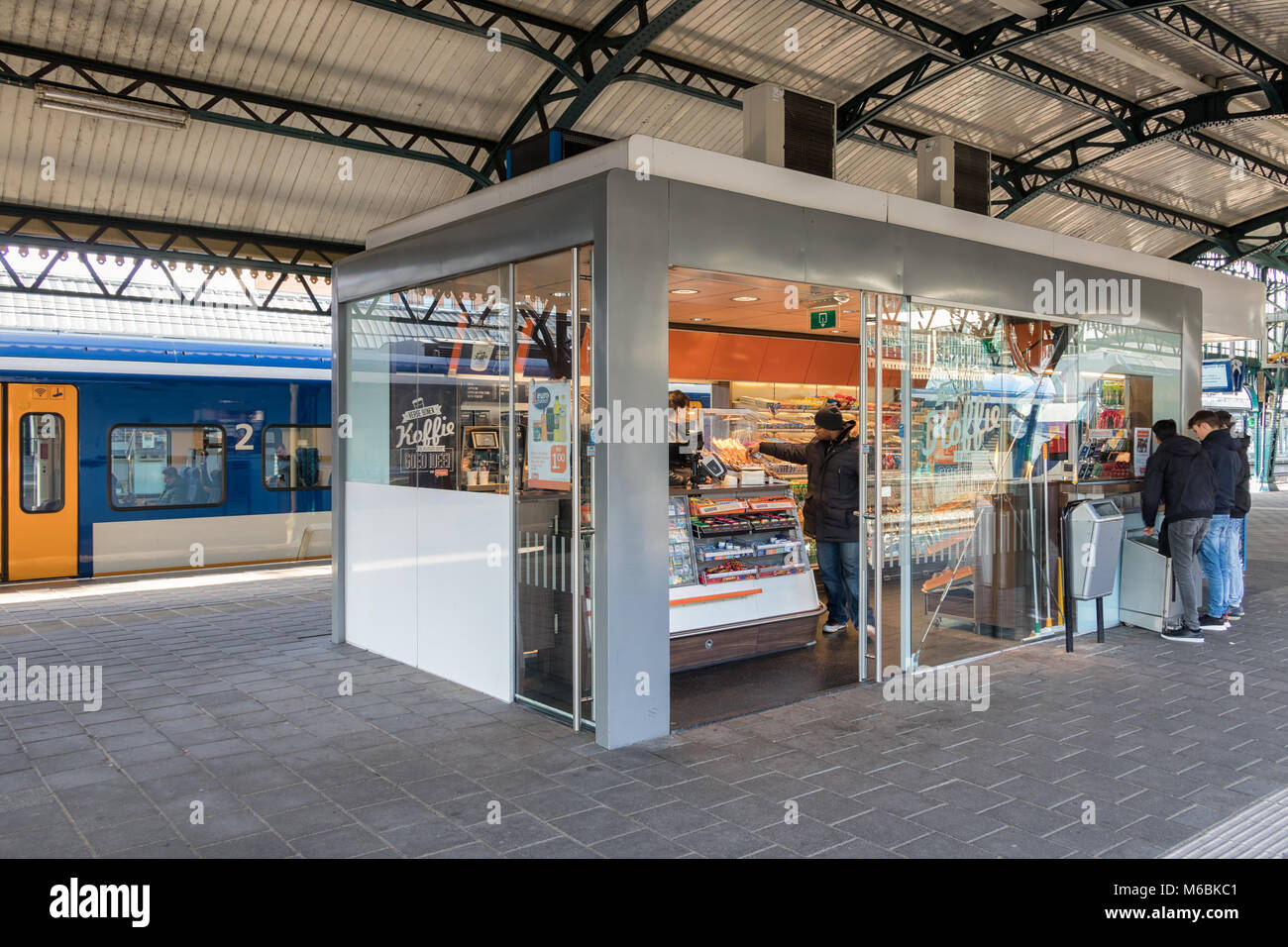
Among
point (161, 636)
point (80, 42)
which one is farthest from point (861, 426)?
point (80, 42)

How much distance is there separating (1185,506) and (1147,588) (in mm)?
865

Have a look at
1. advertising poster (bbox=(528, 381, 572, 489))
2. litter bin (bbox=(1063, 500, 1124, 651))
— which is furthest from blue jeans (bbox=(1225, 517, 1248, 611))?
advertising poster (bbox=(528, 381, 572, 489))

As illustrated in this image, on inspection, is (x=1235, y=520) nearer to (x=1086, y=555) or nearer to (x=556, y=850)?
(x=1086, y=555)

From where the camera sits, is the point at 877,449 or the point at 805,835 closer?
the point at 805,835

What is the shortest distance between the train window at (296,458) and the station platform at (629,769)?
427 centimetres

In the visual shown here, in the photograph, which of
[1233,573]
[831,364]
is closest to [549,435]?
[1233,573]

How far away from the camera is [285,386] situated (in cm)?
1121

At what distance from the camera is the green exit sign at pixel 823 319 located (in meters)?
7.53

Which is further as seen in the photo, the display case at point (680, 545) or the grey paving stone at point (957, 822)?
the display case at point (680, 545)

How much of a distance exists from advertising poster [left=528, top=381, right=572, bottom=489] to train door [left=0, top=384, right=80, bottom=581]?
22.0 ft

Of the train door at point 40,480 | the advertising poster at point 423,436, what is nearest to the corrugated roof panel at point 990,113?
the advertising poster at point 423,436

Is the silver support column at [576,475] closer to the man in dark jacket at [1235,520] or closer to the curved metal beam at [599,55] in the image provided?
the man in dark jacket at [1235,520]

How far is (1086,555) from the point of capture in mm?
7094
